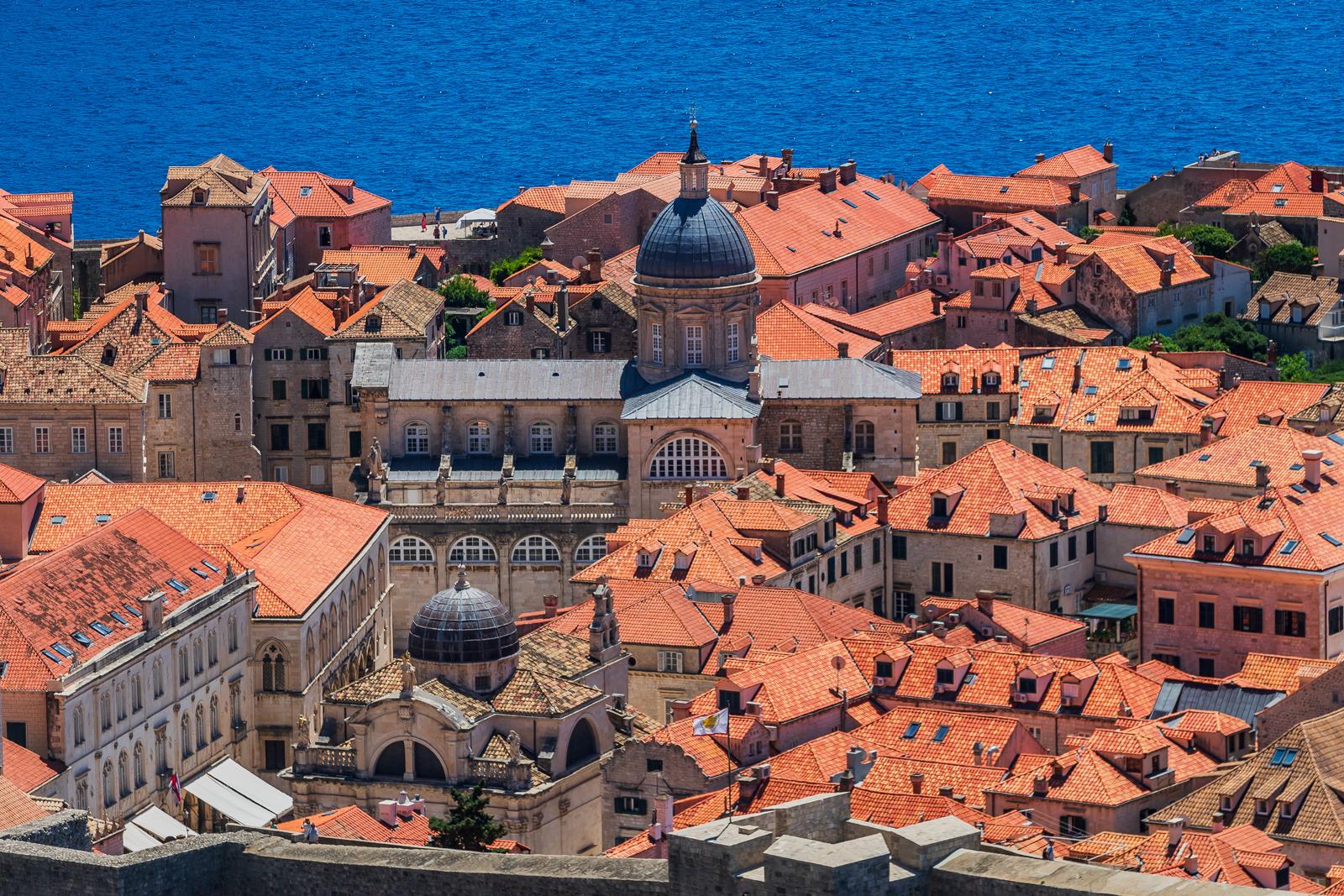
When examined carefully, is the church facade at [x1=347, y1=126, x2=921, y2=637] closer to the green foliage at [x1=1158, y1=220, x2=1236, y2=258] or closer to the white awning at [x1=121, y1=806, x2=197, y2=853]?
the white awning at [x1=121, y1=806, x2=197, y2=853]

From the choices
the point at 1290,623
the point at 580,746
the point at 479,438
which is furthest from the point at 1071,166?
the point at 580,746

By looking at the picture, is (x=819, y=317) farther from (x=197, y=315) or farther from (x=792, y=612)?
(x=792, y=612)

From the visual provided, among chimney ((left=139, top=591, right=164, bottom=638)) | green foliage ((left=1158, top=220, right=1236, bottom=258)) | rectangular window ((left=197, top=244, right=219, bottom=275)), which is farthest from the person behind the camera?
green foliage ((left=1158, top=220, right=1236, bottom=258))

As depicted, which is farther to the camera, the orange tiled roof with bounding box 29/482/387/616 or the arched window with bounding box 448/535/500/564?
the arched window with bounding box 448/535/500/564

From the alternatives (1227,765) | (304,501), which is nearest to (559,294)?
(304,501)

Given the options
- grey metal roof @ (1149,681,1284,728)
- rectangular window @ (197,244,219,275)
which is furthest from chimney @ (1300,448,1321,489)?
rectangular window @ (197,244,219,275)

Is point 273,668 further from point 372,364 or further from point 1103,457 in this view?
point 1103,457
